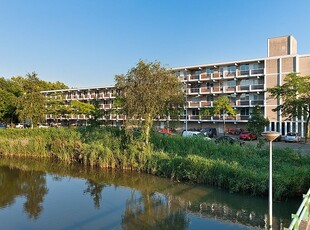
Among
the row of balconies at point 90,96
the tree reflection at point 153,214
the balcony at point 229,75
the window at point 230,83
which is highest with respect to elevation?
the balcony at point 229,75

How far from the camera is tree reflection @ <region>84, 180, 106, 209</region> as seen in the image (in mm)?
14516

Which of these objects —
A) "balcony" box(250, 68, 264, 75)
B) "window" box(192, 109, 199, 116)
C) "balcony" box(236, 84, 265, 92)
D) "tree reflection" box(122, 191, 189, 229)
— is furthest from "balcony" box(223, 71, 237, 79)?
"tree reflection" box(122, 191, 189, 229)

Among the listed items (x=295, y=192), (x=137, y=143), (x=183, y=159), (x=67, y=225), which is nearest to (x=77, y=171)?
(x=137, y=143)

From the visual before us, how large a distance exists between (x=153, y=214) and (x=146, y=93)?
387 inches

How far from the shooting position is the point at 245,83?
149 feet

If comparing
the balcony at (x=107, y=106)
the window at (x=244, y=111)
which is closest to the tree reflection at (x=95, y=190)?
the window at (x=244, y=111)

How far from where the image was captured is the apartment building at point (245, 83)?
41.6m

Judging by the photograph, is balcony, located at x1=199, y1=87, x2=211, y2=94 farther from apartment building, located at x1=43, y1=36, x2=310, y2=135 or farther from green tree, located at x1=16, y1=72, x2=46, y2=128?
green tree, located at x1=16, y1=72, x2=46, y2=128

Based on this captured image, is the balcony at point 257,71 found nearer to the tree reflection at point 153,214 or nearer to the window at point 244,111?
the window at point 244,111

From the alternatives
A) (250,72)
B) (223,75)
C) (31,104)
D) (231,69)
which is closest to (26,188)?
(31,104)

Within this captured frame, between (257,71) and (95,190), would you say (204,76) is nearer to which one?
(257,71)

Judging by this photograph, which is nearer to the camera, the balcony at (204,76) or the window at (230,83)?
the window at (230,83)

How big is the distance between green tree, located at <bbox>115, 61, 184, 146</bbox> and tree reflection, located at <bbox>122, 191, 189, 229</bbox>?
727 centimetres

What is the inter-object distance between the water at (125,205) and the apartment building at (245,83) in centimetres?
2214
